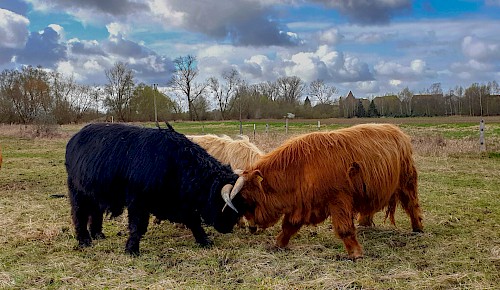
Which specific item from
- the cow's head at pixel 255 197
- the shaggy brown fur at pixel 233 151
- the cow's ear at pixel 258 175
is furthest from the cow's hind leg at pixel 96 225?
the cow's ear at pixel 258 175

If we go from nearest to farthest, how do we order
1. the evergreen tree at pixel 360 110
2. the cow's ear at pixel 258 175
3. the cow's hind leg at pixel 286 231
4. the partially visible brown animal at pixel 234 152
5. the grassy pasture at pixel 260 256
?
the grassy pasture at pixel 260 256 → the cow's ear at pixel 258 175 → the cow's hind leg at pixel 286 231 → the partially visible brown animal at pixel 234 152 → the evergreen tree at pixel 360 110

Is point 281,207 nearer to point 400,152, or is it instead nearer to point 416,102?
point 400,152

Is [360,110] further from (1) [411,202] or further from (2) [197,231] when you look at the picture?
(2) [197,231]

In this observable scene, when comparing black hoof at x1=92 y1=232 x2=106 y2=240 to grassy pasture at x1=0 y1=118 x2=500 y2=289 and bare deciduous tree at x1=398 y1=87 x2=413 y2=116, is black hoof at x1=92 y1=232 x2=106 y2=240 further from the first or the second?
bare deciduous tree at x1=398 y1=87 x2=413 y2=116

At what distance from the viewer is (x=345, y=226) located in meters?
5.45

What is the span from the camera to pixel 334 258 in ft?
17.8

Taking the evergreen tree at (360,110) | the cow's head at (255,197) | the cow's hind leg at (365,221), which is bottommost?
the cow's hind leg at (365,221)

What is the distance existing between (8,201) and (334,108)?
68.5 meters

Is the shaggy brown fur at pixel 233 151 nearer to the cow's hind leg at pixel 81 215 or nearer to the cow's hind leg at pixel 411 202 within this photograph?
the cow's hind leg at pixel 81 215

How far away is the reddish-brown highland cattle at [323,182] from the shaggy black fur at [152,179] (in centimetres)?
42

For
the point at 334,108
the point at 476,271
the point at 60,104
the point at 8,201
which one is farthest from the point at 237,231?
the point at 334,108

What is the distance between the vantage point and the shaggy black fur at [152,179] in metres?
5.74

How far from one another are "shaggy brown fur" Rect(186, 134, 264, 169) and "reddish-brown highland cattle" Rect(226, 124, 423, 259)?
1.27 meters

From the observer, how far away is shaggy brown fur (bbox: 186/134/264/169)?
7281mm
